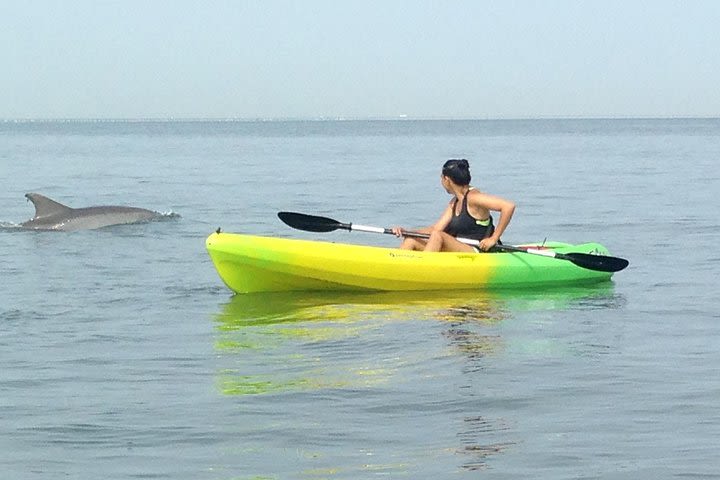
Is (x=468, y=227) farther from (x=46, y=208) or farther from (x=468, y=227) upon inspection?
(x=46, y=208)

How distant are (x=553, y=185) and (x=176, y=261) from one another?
21.1 m

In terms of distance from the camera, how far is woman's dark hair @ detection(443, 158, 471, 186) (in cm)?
1467

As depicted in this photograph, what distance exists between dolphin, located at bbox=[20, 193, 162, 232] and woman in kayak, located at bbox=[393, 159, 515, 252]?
9149 millimetres

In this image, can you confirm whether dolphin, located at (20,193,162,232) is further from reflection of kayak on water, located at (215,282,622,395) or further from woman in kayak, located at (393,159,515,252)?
woman in kayak, located at (393,159,515,252)

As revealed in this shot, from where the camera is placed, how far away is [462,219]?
15328 millimetres

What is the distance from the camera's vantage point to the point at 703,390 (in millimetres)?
9922

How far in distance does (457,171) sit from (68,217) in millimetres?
10460

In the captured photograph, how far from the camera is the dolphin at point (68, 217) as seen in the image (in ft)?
75.8

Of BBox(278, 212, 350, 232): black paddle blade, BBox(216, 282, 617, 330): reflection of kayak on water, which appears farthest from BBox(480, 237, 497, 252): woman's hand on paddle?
BBox(278, 212, 350, 232): black paddle blade

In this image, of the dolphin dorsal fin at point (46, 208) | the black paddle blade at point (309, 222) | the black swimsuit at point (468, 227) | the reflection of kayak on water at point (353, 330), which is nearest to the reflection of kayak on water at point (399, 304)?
the reflection of kayak on water at point (353, 330)

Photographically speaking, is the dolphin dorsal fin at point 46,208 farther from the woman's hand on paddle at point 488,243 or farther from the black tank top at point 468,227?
the woman's hand on paddle at point 488,243

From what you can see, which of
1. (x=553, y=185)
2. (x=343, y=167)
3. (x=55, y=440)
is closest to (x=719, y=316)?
(x=55, y=440)

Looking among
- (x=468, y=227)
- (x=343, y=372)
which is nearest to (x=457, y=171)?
(x=468, y=227)

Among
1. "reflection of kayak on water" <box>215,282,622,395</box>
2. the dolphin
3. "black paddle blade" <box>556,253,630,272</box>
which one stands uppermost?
"black paddle blade" <box>556,253,630,272</box>
